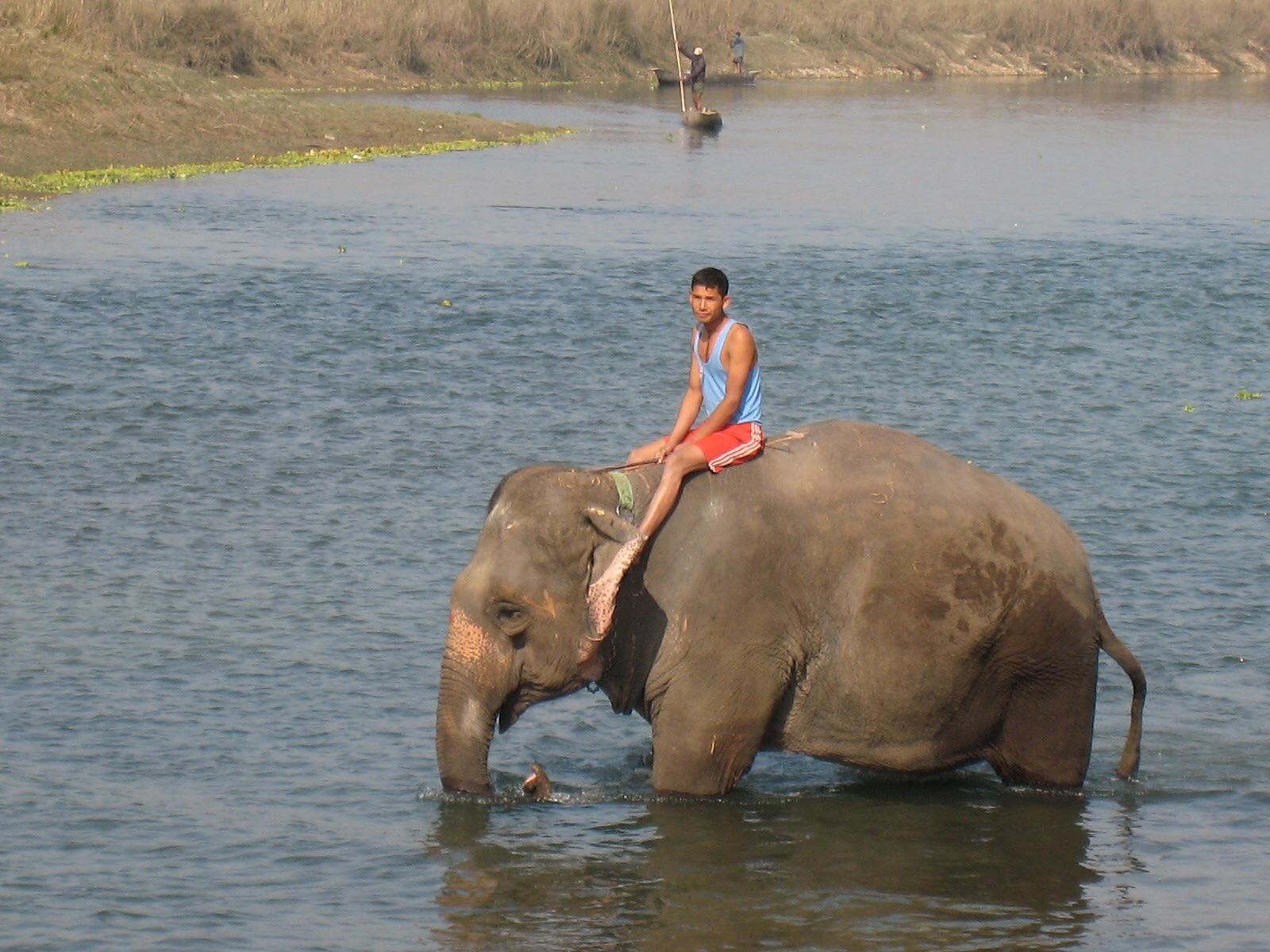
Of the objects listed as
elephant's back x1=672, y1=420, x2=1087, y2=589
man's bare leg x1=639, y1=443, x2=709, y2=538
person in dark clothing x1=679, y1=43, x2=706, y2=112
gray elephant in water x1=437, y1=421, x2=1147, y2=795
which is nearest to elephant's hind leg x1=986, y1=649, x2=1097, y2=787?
gray elephant in water x1=437, y1=421, x2=1147, y2=795

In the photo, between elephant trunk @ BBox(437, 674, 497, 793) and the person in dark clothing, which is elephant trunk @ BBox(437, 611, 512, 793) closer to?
elephant trunk @ BBox(437, 674, 497, 793)

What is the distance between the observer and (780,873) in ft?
24.3

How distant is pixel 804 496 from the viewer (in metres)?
7.49

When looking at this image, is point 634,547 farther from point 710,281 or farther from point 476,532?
point 476,532

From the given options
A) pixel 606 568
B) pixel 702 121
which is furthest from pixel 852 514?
pixel 702 121

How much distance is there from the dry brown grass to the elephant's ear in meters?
28.3

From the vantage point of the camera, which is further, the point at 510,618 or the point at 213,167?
the point at 213,167

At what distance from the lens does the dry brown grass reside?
50938 millimetres

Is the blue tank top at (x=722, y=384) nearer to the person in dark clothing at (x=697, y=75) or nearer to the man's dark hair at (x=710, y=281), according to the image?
the man's dark hair at (x=710, y=281)

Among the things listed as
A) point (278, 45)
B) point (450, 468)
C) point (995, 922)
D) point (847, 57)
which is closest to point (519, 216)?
point (450, 468)

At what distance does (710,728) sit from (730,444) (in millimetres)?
1087

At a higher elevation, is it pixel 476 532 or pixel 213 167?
pixel 213 167

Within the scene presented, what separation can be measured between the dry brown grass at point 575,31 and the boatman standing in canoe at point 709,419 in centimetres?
2768

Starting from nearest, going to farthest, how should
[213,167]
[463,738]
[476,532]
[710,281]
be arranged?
[463,738]
[710,281]
[476,532]
[213,167]
